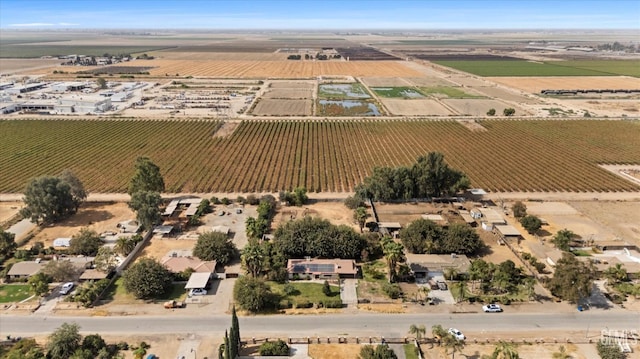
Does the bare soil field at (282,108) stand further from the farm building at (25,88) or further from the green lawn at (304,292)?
the farm building at (25,88)

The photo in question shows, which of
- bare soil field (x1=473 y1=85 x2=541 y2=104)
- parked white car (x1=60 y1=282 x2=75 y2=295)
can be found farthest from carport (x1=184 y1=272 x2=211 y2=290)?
bare soil field (x1=473 y1=85 x2=541 y2=104)

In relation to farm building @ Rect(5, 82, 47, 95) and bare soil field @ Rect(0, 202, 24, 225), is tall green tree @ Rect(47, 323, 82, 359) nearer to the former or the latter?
bare soil field @ Rect(0, 202, 24, 225)

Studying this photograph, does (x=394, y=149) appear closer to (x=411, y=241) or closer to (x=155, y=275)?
(x=411, y=241)

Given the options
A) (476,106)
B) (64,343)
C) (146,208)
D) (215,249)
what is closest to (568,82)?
(476,106)

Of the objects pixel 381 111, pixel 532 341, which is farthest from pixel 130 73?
pixel 532 341

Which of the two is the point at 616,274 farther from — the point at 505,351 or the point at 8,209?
the point at 8,209

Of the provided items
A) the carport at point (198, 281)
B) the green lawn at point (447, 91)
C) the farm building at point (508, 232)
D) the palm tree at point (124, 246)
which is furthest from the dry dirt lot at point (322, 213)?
the green lawn at point (447, 91)
